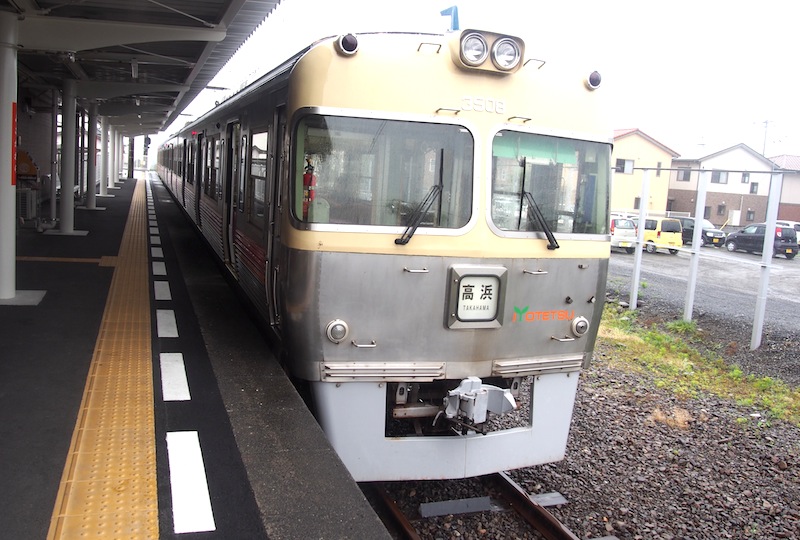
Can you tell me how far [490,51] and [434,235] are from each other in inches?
48.7

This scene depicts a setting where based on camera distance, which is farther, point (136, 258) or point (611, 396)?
point (136, 258)

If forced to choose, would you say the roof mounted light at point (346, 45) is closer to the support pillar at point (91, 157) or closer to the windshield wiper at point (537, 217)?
the windshield wiper at point (537, 217)

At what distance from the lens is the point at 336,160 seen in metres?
4.10

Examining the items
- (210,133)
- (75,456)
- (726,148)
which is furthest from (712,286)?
(726,148)

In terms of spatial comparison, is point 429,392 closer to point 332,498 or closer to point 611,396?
point 332,498

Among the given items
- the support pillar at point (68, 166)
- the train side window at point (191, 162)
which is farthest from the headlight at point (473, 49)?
the support pillar at point (68, 166)

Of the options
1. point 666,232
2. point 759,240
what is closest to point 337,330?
point 666,232

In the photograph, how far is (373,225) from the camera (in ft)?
13.6

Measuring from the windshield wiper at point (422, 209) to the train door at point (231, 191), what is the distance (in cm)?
317

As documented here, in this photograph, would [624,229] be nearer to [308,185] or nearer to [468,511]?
[468,511]

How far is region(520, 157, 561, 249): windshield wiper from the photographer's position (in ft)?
14.7

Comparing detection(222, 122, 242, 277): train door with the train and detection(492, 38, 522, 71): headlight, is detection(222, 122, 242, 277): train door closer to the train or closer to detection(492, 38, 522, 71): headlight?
the train

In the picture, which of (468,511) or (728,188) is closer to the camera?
(468,511)

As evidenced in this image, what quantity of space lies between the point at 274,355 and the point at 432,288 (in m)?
1.93
